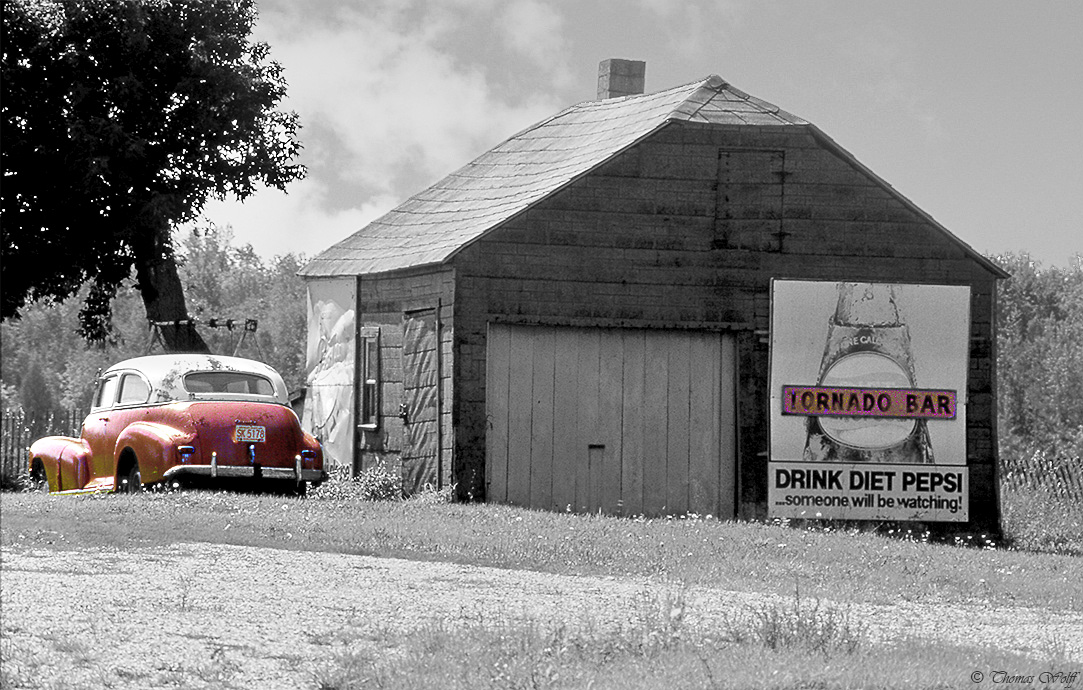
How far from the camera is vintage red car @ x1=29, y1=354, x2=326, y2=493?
20.5 metres

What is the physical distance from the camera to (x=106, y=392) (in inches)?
900

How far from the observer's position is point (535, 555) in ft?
49.4

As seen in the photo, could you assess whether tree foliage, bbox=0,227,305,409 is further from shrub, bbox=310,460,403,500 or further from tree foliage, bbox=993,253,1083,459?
shrub, bbox=310,460,403,500

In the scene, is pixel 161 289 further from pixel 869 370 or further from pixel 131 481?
pixel 869 370

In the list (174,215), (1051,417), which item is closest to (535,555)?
(174,215)

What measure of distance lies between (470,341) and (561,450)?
1.91 m

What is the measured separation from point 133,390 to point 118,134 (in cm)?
1118

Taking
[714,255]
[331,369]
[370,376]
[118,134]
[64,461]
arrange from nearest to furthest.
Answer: [714,255] < [64,461] < [370,376] < [331,369] < [118,134]

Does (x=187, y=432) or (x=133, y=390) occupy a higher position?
(x=133, y=390)

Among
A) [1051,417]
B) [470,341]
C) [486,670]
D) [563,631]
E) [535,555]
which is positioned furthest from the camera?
[1051,417]

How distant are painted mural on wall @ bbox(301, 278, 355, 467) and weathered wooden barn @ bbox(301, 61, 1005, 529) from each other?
1.61 meters

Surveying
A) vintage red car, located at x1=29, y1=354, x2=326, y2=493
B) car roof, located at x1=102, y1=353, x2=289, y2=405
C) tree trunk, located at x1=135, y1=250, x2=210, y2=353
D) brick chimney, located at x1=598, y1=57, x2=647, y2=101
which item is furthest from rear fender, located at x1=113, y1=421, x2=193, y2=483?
tree trunk, located at x1=135, y1=250, x2=210, y2=353

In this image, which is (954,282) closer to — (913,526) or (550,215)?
(913,526)

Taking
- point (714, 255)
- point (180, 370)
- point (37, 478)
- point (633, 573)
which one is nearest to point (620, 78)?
point (714, 255)
